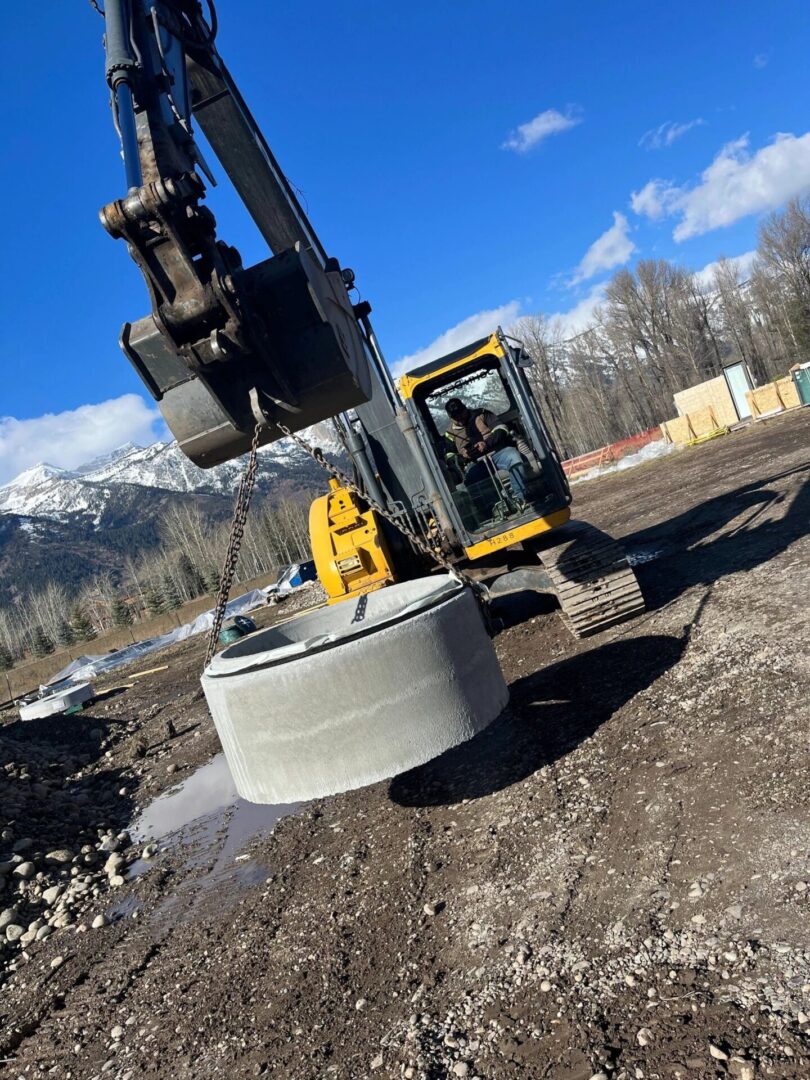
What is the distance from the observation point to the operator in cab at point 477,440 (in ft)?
26.0

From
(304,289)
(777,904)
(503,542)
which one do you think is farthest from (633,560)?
(777,904)

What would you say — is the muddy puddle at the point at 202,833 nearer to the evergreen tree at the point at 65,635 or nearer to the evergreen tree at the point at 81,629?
the evergreen tree at the point at 81,629

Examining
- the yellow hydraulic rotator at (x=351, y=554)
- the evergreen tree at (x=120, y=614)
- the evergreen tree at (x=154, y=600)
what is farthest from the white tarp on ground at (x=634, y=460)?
the evergreen tree at (x=120, y=614)

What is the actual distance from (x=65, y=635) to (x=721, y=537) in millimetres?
69734

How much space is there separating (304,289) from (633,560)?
6917 mm

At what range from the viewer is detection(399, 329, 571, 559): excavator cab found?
774 centimetres

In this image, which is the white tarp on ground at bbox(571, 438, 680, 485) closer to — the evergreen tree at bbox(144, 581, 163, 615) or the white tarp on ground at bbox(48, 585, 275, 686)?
the white tarp on ground at bbox(48, 585, 275, 686)

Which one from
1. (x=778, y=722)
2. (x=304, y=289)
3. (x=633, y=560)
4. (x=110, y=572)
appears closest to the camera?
(x=778, y=722)

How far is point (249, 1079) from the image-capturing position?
2.87 metres

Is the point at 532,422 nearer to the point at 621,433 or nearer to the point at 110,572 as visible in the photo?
the point at 621,433

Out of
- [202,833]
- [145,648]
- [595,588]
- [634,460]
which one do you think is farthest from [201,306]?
[145,648]

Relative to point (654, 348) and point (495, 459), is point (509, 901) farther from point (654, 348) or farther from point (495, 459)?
point (654, 348)

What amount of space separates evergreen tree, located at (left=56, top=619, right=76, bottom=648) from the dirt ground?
63.9m

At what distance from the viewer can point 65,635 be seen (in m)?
68.9
